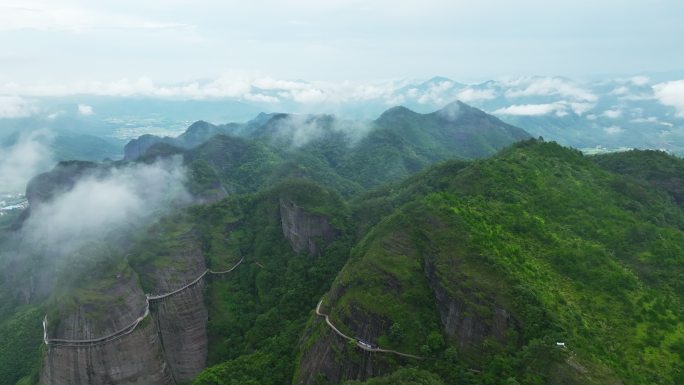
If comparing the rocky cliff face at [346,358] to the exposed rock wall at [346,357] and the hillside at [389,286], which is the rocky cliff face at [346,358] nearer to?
the exposed rock wall at [346,357]

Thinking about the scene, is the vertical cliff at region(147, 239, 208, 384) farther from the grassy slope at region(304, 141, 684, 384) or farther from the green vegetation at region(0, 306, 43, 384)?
the grassy slope at region(304, 141, 684, 384)

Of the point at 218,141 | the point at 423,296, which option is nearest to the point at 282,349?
the point at 423,296

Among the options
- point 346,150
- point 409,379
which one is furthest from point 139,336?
point 346,150

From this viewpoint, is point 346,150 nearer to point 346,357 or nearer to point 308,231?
point 308,231

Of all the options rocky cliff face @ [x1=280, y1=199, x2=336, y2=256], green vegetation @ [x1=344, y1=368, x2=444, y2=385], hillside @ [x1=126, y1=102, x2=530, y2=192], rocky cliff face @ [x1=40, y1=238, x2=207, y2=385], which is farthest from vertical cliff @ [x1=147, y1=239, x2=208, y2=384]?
hillside @ [x1=126, y1=102, x2=530, y2=192]

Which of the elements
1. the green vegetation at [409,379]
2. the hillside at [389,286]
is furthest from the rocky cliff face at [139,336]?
the green vegetation at [409,379]

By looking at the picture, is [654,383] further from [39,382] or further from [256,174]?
[256,174]
